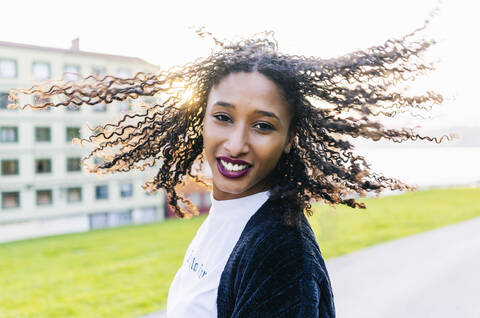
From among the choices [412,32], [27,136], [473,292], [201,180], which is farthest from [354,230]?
[27,136]

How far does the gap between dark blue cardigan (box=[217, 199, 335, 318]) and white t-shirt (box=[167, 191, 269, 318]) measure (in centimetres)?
10

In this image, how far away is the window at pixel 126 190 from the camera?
3216 centimetres

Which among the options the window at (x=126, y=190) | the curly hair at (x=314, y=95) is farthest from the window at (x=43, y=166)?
the curly hair at (x=314, y=95)

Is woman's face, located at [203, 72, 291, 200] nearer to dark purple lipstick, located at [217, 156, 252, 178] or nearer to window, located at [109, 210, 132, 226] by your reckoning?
dark purple lipstick, located at [217, 156, 252, 178]

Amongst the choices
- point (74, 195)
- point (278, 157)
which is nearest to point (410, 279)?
point (278, 157)

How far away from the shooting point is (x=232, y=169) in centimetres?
166

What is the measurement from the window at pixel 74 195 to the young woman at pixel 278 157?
99.4 feet

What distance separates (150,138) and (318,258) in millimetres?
1310

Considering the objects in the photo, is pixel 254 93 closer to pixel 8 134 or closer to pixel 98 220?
pixel 8 134

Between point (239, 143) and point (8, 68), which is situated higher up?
point (8, 68)

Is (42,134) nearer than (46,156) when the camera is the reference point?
Yes

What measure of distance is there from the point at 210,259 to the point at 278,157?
1.56 feet

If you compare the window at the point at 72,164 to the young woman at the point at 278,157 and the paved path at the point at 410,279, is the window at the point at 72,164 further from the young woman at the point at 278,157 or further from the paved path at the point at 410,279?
the young woman at the point at 278,157

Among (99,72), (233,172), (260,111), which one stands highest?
(99,72)
